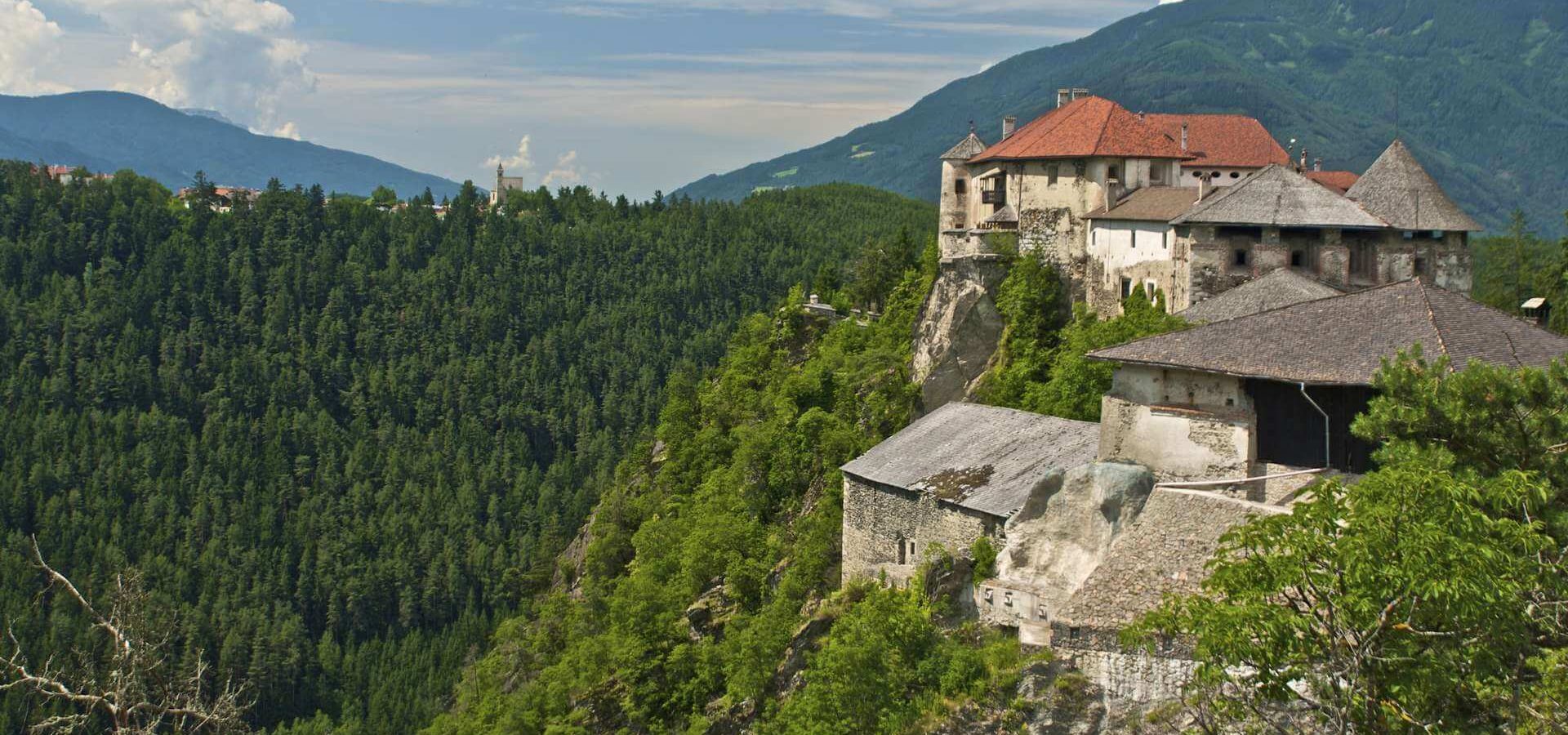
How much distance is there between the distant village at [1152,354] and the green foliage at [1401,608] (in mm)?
2113

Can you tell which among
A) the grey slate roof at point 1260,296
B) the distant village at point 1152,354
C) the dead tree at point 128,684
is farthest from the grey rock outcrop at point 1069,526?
the dead tree at point 128,684

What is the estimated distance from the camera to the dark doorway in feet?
86.0

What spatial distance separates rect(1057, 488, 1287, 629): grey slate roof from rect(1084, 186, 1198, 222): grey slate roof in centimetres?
2385

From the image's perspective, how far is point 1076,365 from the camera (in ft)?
136

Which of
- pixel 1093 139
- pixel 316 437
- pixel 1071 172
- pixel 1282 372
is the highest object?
pixel 1093 139

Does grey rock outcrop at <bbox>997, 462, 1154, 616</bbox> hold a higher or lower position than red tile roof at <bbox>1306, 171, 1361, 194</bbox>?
lower

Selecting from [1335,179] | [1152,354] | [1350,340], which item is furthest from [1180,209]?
[1350,340]

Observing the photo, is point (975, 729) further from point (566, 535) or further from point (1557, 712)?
point (566, 535)

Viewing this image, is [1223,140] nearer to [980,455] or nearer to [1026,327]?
[1026,327]

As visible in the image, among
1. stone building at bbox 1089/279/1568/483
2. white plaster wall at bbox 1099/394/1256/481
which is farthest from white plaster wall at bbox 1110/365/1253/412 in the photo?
white plaster wall at bbox 1099/394/1256/481

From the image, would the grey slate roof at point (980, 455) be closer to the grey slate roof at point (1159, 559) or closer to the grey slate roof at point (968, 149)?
the grey slate roof at point (1159, 559)

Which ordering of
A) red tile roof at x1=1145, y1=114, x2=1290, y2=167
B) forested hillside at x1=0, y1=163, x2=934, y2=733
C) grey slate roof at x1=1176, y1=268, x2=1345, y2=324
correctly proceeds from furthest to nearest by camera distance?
forested hillside at x1=0, y1=163, x2=934, y2=733 < red tile roof at x1=1145, y1=114, x2=1290, y2=167 < grey slate roof at x1=1176, y1=268, x2=1345, y2=324

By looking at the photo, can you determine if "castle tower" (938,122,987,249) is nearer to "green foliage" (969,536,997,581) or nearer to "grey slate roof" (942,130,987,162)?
"grey slate roof" (942,130,987,162)

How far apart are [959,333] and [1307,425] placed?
2638 cm
